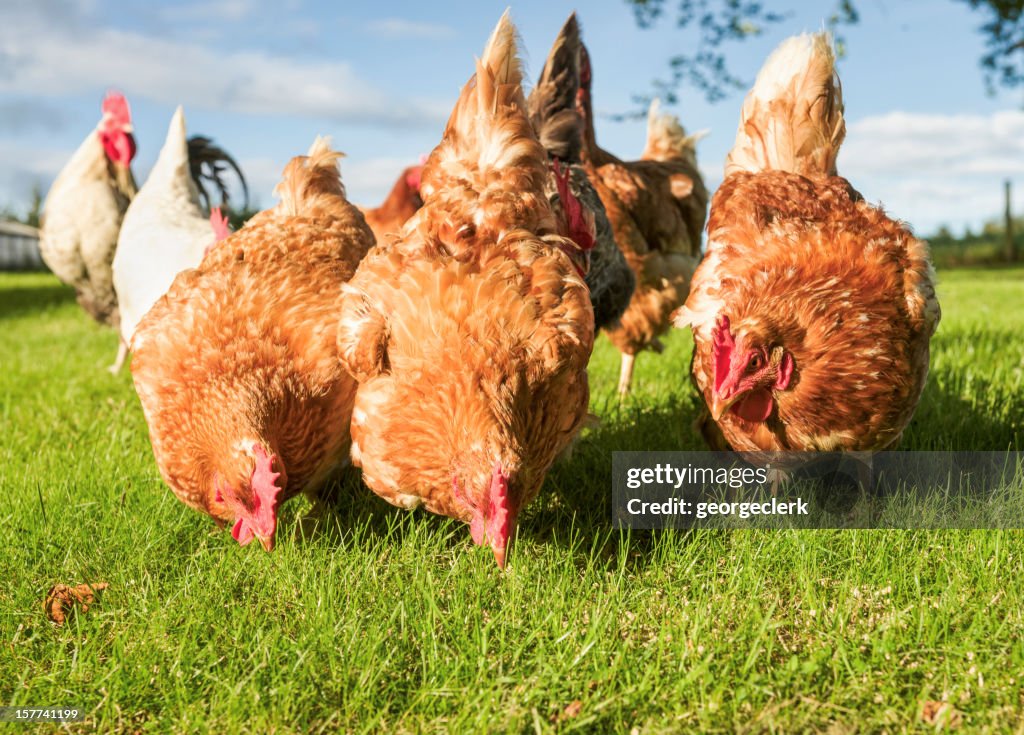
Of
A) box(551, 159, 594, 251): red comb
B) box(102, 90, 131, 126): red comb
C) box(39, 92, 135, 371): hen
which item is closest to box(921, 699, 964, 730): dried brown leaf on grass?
box(551, 159, 594, 251): red comb

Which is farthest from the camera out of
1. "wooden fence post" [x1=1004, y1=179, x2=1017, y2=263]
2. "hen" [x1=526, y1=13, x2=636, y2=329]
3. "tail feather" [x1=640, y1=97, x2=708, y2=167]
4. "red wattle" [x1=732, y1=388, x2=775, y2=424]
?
"wooden fence post" [x1=1004, y1=179, x2=1017, y2=263]

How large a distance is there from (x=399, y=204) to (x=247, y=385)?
548cm

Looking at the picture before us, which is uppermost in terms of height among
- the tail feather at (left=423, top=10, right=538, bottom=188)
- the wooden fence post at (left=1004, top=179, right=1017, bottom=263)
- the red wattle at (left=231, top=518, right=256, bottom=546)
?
the wooden fence post at (left=1004, top=179, right=1017, bottom=263)

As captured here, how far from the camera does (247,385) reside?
2234mm

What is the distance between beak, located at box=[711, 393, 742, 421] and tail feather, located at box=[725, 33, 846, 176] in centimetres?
118

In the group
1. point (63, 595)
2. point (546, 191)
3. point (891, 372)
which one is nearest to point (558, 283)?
point (546, 191)

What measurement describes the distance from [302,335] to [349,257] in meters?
0.52

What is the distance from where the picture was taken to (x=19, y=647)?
199 centimetres

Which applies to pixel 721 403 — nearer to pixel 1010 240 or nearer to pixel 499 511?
pixel 499 511

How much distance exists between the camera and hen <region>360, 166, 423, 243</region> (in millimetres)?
7242

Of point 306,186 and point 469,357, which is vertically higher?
point 306,186

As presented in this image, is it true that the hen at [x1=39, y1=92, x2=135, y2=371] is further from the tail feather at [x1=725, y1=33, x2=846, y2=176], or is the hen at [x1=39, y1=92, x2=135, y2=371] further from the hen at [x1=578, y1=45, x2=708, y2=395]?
the tail feather at [x1=725, y1=33, x2=846, y2=176]

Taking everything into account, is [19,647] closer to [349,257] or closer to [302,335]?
[302,335]

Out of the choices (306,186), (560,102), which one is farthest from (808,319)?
(560,102)
